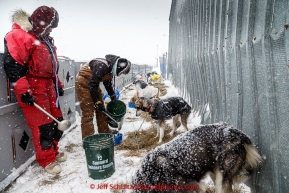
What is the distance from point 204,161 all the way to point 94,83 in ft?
8.30

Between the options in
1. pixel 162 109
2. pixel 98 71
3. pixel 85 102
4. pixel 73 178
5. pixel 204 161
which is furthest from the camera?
pixel 162 109

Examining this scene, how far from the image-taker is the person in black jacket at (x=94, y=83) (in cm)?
396

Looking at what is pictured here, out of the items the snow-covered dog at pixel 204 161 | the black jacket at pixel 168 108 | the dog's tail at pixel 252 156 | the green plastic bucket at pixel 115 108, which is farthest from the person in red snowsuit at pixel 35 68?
the dog's tail at pixel 252 156

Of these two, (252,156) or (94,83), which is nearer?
(252,156)

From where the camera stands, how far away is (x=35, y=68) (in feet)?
10.2

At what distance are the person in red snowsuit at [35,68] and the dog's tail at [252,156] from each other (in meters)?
2.94

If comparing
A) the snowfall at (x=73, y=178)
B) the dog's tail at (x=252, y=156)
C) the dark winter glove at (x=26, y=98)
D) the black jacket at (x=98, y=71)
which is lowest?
the snowfall at (x=73, y=178)

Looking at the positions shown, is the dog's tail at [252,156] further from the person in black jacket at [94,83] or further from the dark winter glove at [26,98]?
the dark winter glove at [26,98]

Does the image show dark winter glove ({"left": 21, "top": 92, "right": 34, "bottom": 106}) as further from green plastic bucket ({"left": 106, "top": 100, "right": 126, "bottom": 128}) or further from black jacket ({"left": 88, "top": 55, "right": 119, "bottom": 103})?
green plastic bucket ({"left": 106, "top": 100, "right": 126, "bottom": 128})

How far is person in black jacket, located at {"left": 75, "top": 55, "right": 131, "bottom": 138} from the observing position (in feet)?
13.0

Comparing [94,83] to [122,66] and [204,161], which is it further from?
[204,161]

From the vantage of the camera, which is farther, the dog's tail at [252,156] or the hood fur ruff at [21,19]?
the hood fur ruff at [21,19]

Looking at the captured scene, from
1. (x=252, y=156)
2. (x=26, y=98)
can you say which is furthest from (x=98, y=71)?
(x=252, y=156)

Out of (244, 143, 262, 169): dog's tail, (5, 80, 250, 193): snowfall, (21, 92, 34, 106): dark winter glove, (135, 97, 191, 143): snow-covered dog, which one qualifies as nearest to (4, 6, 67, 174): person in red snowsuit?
(21, 92, 34, 106): dark winter glove
